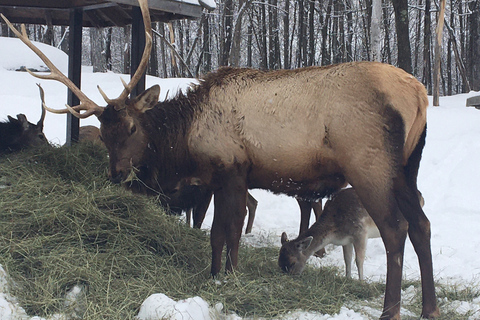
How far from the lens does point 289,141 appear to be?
452 centimetres

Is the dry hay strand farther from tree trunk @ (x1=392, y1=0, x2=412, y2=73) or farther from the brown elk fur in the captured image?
tree trunk @ (x1=392, y1=0, x2=412, y2=73)

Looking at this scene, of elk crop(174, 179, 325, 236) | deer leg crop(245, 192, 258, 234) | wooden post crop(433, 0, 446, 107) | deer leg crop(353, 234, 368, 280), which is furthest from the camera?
wooden post crop(433, 0, 446, 107)

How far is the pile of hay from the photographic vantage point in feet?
13.1

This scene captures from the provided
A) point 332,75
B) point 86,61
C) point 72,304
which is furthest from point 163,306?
point 86,61

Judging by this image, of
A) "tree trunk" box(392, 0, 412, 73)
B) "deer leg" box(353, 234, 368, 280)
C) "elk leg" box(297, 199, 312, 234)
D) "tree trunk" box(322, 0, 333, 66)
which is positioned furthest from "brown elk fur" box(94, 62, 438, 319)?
"tree trunk" box(322, 0, 333, 66)

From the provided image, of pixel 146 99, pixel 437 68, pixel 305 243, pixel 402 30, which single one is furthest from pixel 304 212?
pixel 437 68

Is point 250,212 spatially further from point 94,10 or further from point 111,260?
point 94,10

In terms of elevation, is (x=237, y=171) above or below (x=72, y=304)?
above

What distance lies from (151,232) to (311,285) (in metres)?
1.58

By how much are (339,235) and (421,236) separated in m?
1.67

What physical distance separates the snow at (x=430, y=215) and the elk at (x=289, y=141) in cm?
54

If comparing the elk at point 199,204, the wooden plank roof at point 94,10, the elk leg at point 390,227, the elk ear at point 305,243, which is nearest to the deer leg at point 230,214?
the elk ear at point 305,243

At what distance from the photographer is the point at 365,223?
5.95m

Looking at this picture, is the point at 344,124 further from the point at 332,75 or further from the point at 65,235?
the point at 65,235
